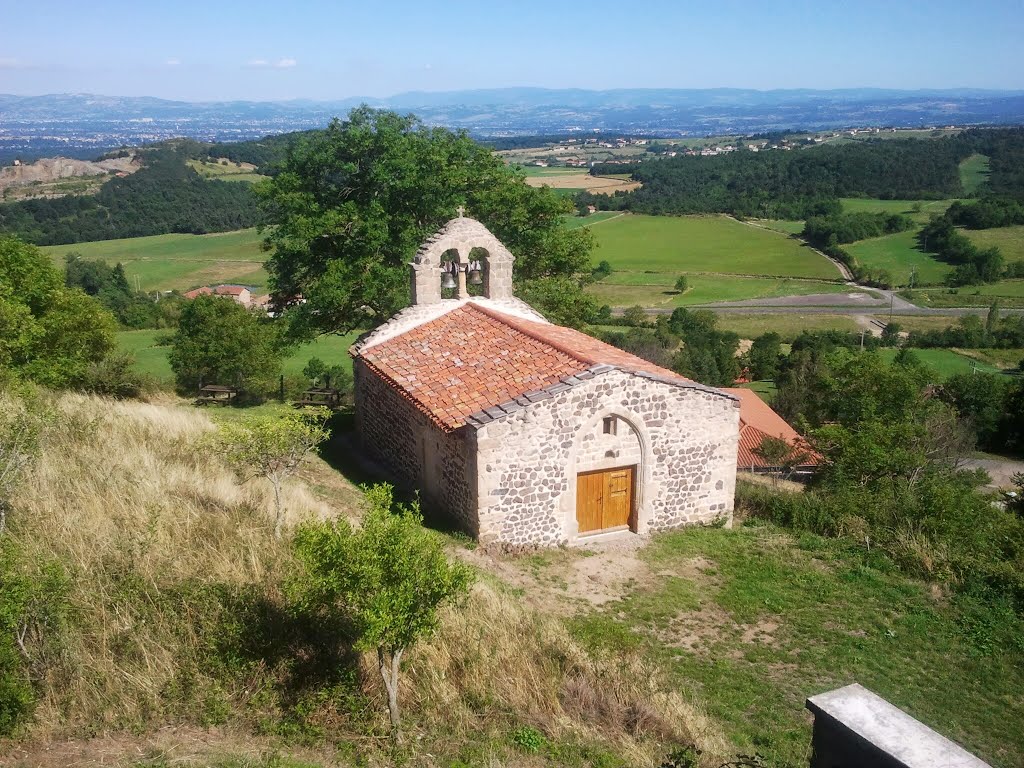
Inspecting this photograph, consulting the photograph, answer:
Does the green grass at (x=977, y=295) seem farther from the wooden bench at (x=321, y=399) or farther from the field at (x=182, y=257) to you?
the wooden bench at (x=321, y=399)

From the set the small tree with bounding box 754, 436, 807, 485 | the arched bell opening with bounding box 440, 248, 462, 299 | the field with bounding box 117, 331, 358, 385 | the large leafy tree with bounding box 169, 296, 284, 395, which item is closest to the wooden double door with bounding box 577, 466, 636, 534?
the arched bell opening with bounding box 440, 248, 462, 299

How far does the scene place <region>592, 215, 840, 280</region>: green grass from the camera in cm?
8362

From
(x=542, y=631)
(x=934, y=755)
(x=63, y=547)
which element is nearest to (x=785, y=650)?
(x=542, y=631)

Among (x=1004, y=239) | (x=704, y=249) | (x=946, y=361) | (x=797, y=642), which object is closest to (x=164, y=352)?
(x=797, y=642)

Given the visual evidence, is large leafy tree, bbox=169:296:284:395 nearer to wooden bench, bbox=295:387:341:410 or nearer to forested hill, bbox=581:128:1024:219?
wooden bench, bbox=295:387:341:410

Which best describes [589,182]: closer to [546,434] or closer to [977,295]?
[977,295]

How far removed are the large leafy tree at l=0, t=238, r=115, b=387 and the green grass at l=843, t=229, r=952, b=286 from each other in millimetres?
76643

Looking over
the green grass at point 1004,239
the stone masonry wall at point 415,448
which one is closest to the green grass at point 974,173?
the green grass at point 1004,239

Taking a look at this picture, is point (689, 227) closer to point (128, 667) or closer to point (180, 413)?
point (180, 413)

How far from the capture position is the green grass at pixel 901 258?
263ft

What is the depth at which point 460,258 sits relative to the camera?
58.0ft

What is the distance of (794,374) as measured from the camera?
4475 cm

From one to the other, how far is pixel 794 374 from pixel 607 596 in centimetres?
3581

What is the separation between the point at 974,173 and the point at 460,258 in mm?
128505
